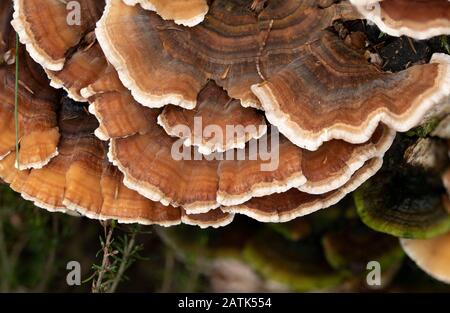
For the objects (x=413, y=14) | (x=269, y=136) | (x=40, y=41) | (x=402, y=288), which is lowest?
(x=402, y=288)

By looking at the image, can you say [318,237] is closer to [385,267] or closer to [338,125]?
[385,267]

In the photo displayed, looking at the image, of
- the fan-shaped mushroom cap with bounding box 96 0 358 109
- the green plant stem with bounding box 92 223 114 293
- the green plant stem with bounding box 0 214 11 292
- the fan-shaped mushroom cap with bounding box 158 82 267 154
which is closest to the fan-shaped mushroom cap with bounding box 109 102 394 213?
the fan-shaped mushroom cap with bounding box 158 82 267 154

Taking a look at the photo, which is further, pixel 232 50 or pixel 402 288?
pixel 402 288

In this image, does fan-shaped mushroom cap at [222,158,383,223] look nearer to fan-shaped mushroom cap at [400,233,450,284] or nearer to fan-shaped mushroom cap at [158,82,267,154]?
fan-shaped mushroom cap at [158,82,267,154]

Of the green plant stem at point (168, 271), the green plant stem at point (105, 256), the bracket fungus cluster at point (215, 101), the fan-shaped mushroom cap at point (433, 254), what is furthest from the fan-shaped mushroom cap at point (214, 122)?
the green plant stem at point (168, 271)

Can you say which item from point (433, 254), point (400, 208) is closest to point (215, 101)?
point (400, 208)

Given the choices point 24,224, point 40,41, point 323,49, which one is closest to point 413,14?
point 323,49

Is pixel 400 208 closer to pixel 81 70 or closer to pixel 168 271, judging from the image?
pixel 168 271
